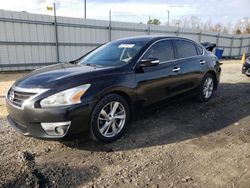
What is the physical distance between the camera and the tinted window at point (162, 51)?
174 inches

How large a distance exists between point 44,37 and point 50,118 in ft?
33.3

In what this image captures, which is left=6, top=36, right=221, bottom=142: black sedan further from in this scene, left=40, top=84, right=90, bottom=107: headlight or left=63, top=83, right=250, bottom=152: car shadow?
left=63, top=83, right=250, bottom=152: car shadow

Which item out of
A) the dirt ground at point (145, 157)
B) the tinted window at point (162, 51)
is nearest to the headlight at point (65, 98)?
the dirt ground at point (145, 157)

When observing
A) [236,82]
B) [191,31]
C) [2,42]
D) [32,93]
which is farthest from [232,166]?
[191,31]

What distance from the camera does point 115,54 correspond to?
449 centimetres

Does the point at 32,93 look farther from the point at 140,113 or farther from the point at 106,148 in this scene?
the point at 140,113

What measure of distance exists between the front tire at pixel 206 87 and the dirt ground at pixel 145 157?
1113 mm

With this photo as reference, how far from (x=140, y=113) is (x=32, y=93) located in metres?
1.84

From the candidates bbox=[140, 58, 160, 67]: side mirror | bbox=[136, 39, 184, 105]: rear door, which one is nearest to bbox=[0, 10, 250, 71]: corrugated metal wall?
bbox=[136, 39, 184, 105]: rear door

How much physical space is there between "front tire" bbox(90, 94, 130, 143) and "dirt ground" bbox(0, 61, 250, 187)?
161 millimetres

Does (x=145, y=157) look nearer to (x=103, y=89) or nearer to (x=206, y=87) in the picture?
(x=103, y=89)

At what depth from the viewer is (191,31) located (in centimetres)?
2105

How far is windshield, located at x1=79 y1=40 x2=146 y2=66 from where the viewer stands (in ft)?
13.8

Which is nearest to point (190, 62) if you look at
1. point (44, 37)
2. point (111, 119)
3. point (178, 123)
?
point (178, 123)
